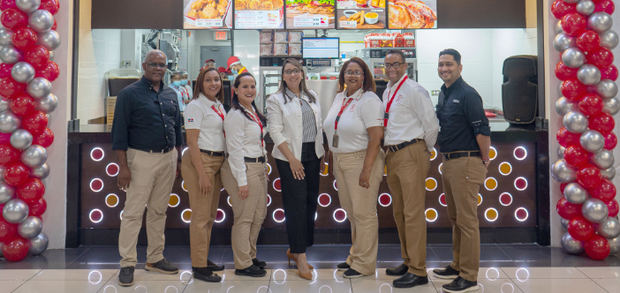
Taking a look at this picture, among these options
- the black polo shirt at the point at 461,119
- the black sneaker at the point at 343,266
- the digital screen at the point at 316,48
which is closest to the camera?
the black polo shirt at the point at 461,119

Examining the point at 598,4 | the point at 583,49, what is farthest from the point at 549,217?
the point at 598,4

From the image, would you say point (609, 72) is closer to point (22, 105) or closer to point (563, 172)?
point (563, 172)

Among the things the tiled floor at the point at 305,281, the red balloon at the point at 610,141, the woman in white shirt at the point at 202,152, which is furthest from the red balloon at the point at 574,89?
the woman in white shirt at the point at 202,152

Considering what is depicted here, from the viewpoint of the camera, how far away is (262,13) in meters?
6.45

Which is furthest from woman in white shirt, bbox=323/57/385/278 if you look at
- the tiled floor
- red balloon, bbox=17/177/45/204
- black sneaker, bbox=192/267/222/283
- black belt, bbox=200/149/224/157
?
red balloon, bbox=17/177/45/204

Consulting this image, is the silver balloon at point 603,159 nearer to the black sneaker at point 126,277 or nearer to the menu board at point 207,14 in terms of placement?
the black sneaker at point 126,277

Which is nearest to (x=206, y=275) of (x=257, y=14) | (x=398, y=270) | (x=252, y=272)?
(x=252, y=272)

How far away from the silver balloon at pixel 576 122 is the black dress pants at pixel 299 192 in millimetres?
1969

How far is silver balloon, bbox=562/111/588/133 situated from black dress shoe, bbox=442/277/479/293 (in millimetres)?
1539

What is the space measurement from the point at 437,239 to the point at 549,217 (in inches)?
37.5

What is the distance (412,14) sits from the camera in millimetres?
6328

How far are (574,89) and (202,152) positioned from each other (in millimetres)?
2834

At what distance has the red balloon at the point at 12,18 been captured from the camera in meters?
3.98

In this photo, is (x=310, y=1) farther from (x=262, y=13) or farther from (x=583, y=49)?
(x=583, y=49)
